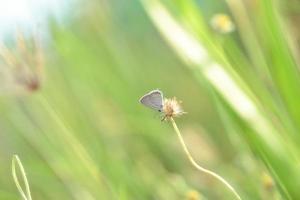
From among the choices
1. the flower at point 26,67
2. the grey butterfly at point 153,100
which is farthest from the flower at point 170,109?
the flower at point 26,67

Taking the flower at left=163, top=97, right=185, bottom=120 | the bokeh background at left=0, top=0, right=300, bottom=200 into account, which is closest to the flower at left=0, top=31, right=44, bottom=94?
the bokeh background at left=0, top=0, right=300, bottom=200

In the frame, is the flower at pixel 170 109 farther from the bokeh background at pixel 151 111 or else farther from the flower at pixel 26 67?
the flower at pixel 26 67

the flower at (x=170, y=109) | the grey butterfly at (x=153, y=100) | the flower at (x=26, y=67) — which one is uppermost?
the flower at (x=26, y=67)

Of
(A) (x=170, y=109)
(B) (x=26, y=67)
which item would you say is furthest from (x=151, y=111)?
(A) (x=170, y=109)

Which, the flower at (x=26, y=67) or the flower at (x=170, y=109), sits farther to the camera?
the flower at (x=26, y=67)

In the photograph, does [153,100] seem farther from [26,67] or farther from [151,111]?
[151,111]

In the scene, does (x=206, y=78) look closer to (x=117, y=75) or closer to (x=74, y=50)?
(x=74, y=50)

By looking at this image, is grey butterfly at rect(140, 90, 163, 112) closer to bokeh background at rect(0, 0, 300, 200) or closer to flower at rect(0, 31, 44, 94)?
bokeh background at rect(0, 0, 300, 200)

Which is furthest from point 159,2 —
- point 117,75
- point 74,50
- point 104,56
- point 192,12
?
point 104,56
